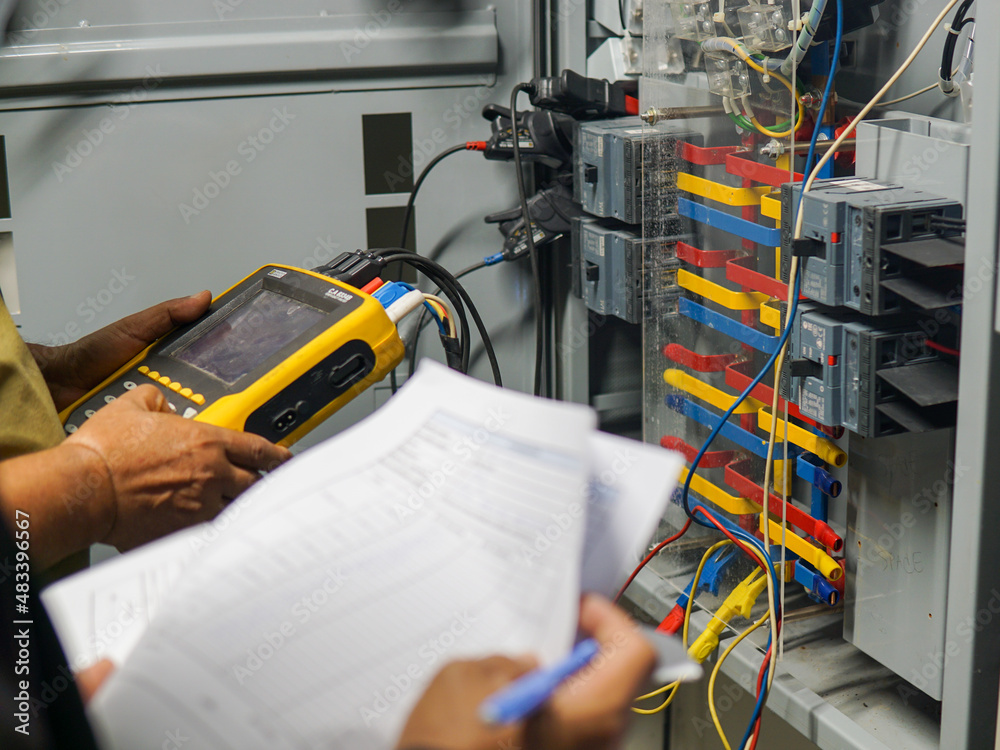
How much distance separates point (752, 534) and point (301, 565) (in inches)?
35.7

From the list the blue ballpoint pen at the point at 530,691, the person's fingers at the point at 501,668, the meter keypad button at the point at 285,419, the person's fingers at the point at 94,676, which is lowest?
the person's fingers at the point at 94,676

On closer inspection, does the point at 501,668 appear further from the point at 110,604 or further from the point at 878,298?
the point at 878,298

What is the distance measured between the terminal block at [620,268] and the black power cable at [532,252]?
79 mm

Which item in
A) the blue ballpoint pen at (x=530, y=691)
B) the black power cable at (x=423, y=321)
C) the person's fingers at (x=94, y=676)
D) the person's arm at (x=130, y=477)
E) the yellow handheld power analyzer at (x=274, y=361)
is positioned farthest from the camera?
the black power cable at (x=423, y=321)

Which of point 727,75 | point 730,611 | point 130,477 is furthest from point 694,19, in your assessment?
point 130,477

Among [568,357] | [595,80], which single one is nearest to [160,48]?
[595,80]

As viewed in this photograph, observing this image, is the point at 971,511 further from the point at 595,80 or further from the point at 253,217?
the point at 253,217

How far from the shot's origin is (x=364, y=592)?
0.57 meters

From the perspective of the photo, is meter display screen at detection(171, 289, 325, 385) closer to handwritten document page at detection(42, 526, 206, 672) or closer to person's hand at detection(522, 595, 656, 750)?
handwritten document page at detection(42, 526, 206, 672)

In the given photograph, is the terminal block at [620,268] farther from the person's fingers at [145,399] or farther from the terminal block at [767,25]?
the person's fingers at [145,399]

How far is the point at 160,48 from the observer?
149 centimetres

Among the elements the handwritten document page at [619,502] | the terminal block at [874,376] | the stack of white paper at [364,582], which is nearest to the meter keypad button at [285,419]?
the stack of white paper at [364,582]

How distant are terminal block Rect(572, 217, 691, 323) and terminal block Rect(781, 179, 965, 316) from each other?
0.35 metres

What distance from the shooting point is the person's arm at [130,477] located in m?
0.74
